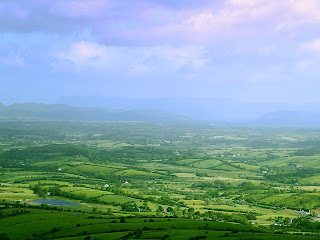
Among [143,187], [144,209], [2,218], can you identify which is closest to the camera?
[2,218]

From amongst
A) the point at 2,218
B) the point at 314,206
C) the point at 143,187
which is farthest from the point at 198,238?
the point at 143,187

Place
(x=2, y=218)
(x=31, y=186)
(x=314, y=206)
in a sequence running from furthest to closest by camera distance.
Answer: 1. (x=31, y=186)
2. (x=314, y=206)
3. (x=2, y=218)

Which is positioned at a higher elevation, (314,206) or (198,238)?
(198,238)

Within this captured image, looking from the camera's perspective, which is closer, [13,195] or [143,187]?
[13,195]

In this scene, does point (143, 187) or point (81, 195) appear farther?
point (143, 187)

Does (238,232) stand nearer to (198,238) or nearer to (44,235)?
(198,238)

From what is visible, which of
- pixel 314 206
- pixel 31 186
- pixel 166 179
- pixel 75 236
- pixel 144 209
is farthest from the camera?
pixel 166 179

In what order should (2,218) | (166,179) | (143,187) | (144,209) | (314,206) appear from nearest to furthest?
(2,218)
(144,209)
(314,206)
(143,187)
(166,179)

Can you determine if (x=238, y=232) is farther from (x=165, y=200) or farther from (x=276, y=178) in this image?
(x=276, y=178)

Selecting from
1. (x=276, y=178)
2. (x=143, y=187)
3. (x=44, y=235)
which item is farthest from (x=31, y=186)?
(x=276, y=178)
